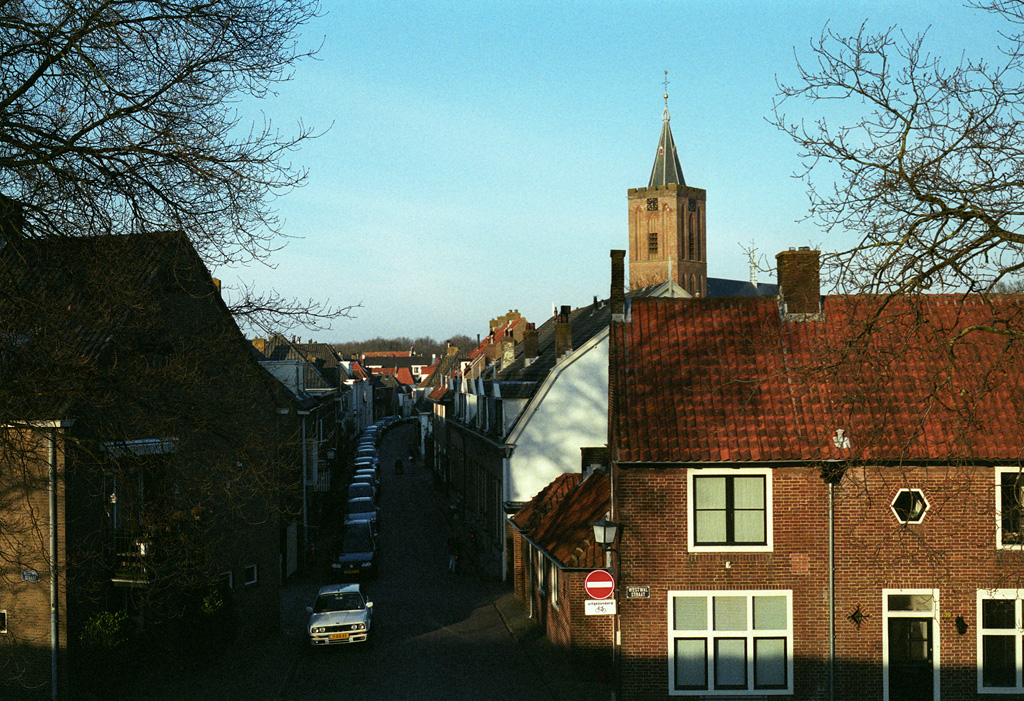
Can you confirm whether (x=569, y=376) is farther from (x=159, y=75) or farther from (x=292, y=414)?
(x=159, y=75)

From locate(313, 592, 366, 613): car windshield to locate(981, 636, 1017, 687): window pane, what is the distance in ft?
43.5

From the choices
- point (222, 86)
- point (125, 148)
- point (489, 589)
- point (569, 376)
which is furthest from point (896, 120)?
point (489, 589)

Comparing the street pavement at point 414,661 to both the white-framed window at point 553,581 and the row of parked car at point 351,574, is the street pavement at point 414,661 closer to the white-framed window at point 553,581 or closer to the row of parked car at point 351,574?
the row of parked car at point 351,574

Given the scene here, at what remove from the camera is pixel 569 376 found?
30312 millimetres

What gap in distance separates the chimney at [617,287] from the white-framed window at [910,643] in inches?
300

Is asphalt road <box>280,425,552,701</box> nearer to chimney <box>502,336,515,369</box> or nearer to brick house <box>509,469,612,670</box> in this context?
brick house <box>509,469,612,670</box>

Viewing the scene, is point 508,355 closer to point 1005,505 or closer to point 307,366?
point 307,366

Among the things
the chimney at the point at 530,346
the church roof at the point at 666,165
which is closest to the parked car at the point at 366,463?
the chimney at the point at 530,346

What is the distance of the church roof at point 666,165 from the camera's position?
95625 millimetres

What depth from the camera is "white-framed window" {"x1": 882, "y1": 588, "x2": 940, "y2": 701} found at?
54.5ft

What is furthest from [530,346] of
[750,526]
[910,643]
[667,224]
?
[667,224]

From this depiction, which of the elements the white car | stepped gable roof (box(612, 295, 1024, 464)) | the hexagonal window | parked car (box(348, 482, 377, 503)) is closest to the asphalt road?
the white car

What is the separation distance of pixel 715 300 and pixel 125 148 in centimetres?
1276

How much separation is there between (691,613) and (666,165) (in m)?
83.9
